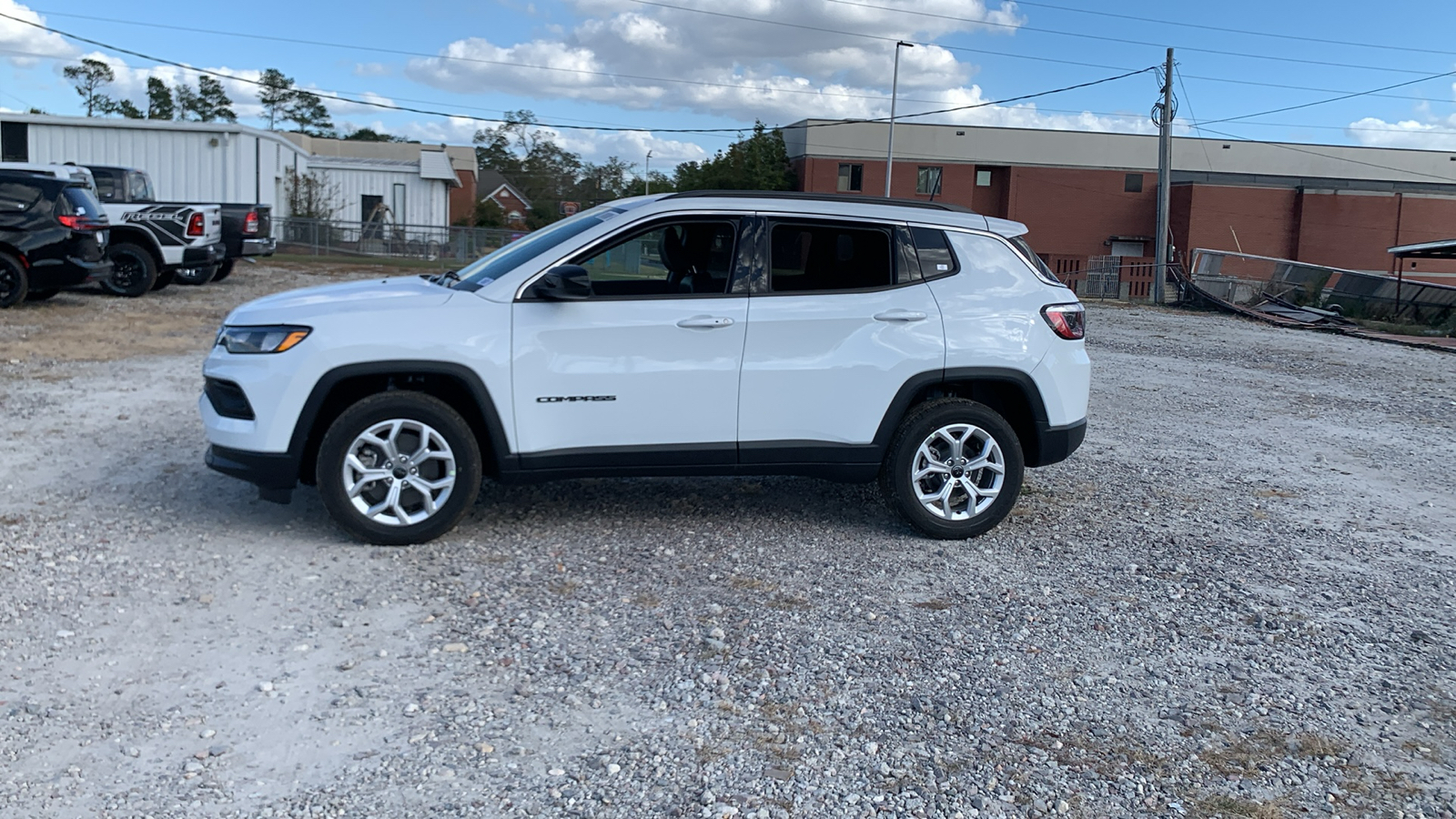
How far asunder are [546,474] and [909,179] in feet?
189

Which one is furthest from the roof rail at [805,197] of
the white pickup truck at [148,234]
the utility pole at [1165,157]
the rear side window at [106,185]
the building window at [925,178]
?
the building window at [925,178]

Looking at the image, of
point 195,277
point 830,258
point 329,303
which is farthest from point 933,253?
point 195,277

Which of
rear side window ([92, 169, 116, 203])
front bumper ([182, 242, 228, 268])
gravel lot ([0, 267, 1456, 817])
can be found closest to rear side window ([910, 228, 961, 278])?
gravel lot ([0, 267, 1456, 817])

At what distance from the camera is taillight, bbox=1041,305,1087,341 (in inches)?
252

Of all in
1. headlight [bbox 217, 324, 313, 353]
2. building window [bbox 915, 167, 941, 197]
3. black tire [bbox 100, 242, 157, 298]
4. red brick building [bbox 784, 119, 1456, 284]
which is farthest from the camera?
building window [bbox 915, 167, 941, 197]

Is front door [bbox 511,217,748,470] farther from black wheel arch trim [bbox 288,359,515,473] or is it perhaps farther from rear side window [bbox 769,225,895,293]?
rear side window [bbox 769,225,895,293]

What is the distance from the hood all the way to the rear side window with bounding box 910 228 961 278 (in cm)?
240

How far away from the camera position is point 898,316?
6.19 meters

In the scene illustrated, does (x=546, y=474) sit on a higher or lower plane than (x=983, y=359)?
lower

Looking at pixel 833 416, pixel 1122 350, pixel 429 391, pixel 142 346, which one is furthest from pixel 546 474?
pixel 1122 350

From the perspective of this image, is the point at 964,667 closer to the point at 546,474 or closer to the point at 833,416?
the point at 833,416

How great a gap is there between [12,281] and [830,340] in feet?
43.9

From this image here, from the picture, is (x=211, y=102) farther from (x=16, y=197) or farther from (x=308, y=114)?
(x=16, y=197)

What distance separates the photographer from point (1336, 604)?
553 centimetres
